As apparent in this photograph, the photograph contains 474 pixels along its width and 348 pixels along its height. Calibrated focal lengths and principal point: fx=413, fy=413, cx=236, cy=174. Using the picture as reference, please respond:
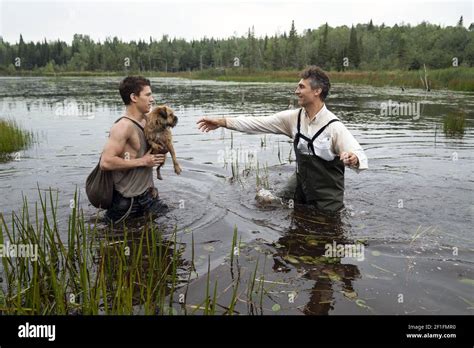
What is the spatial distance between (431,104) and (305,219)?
1987 centimetres

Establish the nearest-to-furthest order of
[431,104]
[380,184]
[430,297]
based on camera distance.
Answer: [430,297], [380,184], [431,104]

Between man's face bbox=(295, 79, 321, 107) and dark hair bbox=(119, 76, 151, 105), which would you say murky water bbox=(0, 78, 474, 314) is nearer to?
man's face bbox=(295, 79, 321, 107)

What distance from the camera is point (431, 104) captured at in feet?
77.0

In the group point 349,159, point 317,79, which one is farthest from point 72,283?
point 317,79

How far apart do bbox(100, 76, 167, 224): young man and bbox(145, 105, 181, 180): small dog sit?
0.13 m

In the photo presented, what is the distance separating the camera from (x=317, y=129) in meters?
6.69

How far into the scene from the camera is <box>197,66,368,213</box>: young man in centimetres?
654

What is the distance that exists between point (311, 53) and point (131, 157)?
337 feet

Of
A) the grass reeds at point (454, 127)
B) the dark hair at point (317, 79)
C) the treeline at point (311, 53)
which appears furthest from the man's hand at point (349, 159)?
the treeline at point (311, 53)

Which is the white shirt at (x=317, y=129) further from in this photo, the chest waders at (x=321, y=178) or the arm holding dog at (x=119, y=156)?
the arm holding dog at (x=119, y=156)
